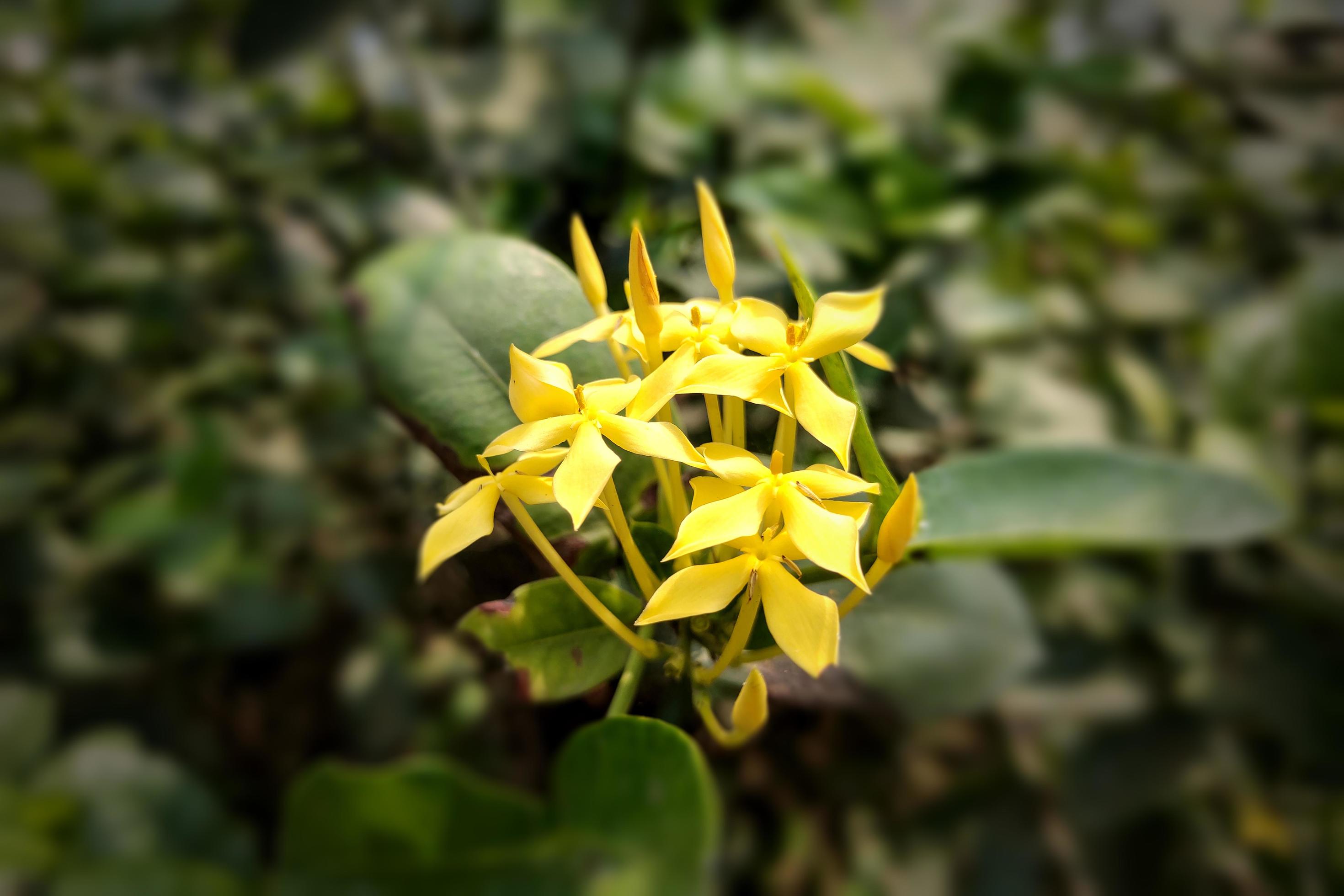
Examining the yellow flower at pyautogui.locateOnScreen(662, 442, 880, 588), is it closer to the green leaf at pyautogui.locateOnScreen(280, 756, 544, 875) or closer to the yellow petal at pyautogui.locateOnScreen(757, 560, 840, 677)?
the yellow petal at pyautogui.locateOnScreen(757, 560, 840, 677)

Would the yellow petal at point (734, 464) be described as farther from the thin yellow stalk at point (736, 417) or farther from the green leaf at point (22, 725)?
the green leaf at point (22, 725)

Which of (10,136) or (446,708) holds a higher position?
(10,136)

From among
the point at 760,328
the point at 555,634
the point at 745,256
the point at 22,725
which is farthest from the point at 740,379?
the point at 22,725

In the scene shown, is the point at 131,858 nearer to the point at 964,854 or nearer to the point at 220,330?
the point at 220,330

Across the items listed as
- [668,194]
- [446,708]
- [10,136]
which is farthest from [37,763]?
[668,194]

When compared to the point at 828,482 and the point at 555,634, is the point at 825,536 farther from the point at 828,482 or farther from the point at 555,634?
the point at 555,634

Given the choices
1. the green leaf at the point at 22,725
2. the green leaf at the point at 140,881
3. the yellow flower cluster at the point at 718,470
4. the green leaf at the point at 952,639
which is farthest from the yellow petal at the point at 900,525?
the green leaf at the point at 22,725
